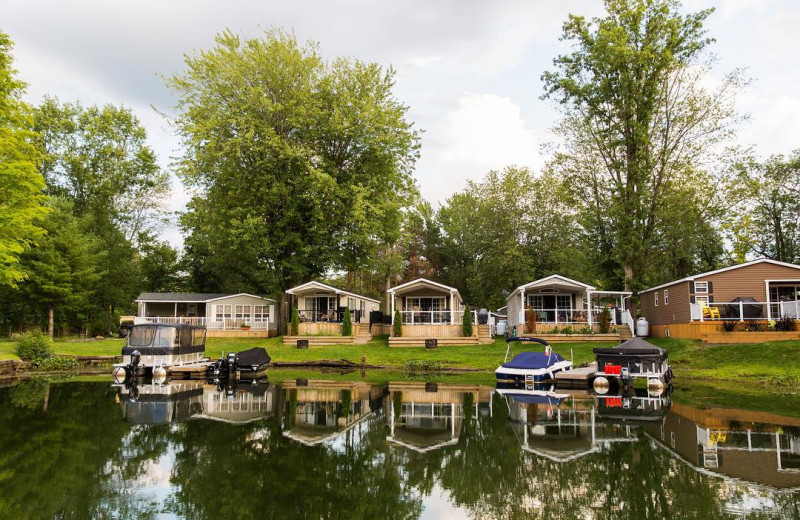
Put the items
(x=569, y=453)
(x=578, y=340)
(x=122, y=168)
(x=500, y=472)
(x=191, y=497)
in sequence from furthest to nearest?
(x=122, y=168) < (x=578, y=340) < (x=569, y=453) < (x=500, y=472) < (x=191, y=497)

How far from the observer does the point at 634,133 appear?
35.6m

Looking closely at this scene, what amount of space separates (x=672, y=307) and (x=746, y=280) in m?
4.03

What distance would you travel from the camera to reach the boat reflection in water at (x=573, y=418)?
11.4 meters

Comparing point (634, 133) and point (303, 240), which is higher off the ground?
point (634, 133)

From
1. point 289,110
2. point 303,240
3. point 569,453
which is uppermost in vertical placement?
point 289,110

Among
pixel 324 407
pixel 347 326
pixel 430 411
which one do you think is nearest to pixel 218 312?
pixel 347 326

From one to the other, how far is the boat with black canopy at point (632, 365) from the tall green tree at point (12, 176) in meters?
25.8

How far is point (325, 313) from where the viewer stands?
4009 centimetres

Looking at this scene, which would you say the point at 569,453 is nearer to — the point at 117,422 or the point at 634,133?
the point at 117,422

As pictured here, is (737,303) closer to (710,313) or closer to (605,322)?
(710,313)

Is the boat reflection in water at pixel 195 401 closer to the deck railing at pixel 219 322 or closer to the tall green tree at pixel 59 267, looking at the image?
the deck railing at pixel 219 322

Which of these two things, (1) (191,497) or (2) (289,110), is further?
(2) (289,110)

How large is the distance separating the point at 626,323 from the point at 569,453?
87.0 feet

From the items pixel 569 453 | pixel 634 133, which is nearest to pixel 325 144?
pixel 634 133
